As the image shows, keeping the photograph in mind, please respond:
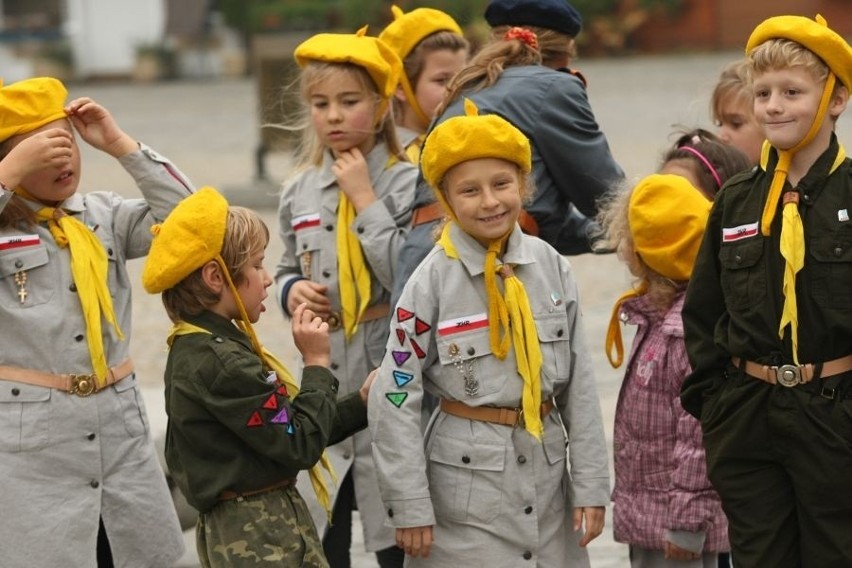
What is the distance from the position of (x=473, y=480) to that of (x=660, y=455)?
609mm

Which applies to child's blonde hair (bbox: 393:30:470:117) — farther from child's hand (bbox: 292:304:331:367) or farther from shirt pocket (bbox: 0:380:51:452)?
shirt pocket (bbox: 0:380:51:452)

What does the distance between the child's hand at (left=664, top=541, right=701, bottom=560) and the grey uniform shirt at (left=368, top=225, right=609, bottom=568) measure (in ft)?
0.97

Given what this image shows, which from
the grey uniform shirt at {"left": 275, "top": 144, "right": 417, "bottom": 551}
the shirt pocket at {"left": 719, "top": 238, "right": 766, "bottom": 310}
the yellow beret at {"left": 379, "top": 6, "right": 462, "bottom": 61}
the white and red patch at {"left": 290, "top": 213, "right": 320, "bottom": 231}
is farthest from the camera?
the yellow beret at {"left": 379, "top": 6, "right": 462, "bottom": 61}

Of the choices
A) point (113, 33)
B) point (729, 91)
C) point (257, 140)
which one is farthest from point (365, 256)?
point (113, 33)

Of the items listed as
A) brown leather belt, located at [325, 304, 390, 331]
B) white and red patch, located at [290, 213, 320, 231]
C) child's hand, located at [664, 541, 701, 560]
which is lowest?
child's hand, located at [664, 541, 701, 560]

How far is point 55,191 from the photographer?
4434 millimetres

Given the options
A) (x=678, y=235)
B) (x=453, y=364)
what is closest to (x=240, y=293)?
(x=453, y=364)

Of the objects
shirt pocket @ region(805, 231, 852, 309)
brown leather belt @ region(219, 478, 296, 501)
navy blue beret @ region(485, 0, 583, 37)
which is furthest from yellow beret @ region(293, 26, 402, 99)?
shirt pocket @ region(805, 231, 852, 309)

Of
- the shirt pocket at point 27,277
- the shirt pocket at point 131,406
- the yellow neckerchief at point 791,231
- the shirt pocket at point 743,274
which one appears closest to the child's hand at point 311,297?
the shirt pocket at point 131,406

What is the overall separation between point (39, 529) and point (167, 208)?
0.96 m

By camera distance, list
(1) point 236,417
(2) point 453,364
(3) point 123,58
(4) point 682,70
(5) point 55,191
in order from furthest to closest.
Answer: (3) point 123,58 < (4) point 682,70 < (5) point 55,191 < (2) point 453,364 < (1) point 236,417

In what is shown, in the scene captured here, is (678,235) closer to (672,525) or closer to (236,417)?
(672,525)

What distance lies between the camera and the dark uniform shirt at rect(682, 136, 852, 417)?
3.83 m

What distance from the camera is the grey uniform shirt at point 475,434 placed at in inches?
161
